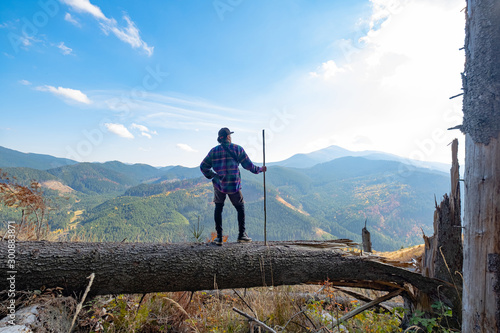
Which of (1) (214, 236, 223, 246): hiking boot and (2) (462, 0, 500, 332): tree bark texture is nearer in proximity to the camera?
(2) (462, 0, 500, 332): tree bark texture

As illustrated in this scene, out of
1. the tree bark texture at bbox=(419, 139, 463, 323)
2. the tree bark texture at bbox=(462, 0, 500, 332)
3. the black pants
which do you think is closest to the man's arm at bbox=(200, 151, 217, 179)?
the black pants

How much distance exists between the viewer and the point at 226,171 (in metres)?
4.57

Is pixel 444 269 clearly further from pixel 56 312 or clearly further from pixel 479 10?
pixel 56 312

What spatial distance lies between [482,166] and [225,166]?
11.5ft

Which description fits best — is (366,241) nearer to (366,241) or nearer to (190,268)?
(366,241)

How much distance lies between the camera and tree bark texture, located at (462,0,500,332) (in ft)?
8.84

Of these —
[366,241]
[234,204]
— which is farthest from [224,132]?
[366,241]

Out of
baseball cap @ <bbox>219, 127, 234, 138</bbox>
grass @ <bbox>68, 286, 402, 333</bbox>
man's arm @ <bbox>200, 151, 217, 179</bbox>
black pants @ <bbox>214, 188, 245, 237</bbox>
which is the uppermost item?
baseball cap @ <bbox>219, 127, 234, 138</bbox>

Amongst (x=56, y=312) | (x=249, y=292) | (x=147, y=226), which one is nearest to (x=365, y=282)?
(x=249, y=292)

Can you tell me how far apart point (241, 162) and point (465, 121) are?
331 cm

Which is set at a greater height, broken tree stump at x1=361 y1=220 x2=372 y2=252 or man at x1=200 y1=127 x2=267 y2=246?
man at x1=200 y1=127 x2=267 y2=246

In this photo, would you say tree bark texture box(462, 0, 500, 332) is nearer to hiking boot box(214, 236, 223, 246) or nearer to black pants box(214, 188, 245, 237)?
black pants box(214, 188, 245, 237)

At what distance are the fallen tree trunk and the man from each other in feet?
2.10

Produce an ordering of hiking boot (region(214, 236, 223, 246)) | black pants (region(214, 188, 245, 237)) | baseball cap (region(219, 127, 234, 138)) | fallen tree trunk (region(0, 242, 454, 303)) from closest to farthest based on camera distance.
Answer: fallen tree trunk (region(0, 242, 454, 303)), hiking boot (region(214, 236, 223, 246)), black pants (region(214, 188, 245, 237)), baseball cap (region(219, 127, 234, 138))
